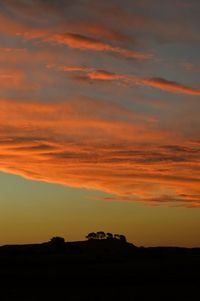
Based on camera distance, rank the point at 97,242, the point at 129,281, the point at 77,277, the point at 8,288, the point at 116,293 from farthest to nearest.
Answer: the point at 97,242, the point at 77,277, the point at 129,281, the point at 8,288, the point at 116,293

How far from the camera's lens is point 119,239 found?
195m

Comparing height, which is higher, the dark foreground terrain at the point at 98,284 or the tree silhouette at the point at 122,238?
the tree silhouette at the point at 122,238

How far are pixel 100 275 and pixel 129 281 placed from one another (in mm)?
8200

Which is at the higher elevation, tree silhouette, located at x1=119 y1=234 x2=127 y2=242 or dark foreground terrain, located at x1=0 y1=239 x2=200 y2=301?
tree silhouette, located at x1=119 y1=234 x2=127 y2=242

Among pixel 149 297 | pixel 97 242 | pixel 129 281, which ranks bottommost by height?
pixel 149 297

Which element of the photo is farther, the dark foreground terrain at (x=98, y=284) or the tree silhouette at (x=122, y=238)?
the tree silhouette at (x=122, y=238)

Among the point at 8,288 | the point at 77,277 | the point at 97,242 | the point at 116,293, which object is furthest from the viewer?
the point at 97,242

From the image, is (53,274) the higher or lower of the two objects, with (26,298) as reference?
higher

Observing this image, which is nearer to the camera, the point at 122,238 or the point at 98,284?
the point at 98,284

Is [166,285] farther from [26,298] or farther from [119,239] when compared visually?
[119,239]

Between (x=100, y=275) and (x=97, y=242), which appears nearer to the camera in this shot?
(x=100, y=275)

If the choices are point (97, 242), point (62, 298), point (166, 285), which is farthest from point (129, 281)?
point (97, 242)

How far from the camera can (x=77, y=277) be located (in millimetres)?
64500

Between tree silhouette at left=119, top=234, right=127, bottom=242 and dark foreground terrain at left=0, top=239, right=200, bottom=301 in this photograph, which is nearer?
dark foreground terrain at left=0, top=239, right=200, bottom=301
